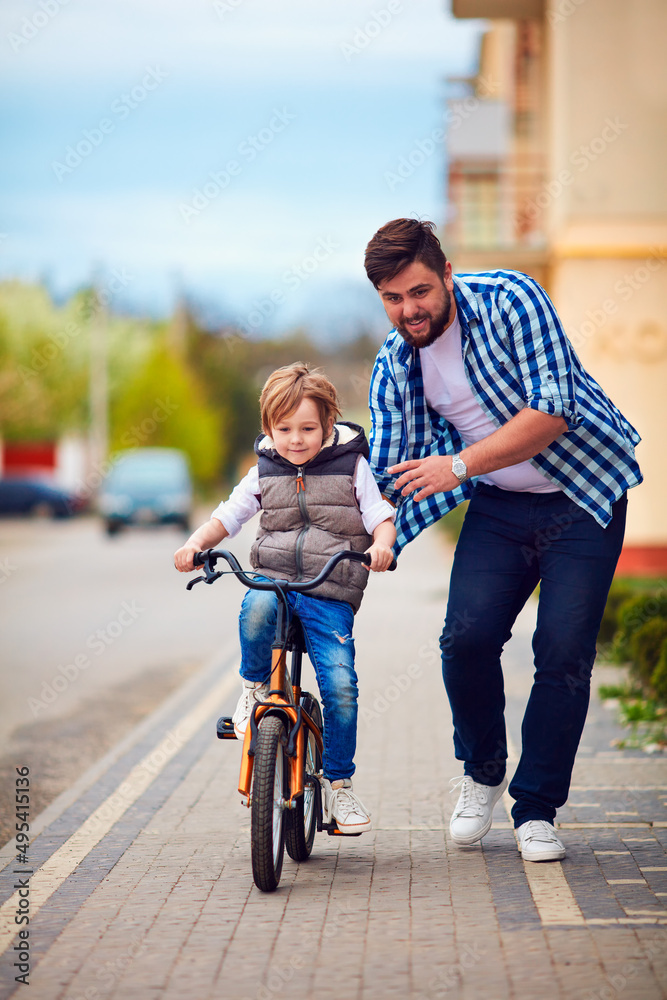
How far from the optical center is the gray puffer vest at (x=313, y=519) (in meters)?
4.04

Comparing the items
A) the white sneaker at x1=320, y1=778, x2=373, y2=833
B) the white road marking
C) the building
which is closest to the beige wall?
the building

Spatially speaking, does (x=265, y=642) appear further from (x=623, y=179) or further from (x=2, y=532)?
(x=2, y=532)

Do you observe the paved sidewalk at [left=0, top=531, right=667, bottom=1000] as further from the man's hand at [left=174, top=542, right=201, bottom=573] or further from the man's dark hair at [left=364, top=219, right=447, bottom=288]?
the man's dark hair at [left=364, top=219, right=447, bottom=288]

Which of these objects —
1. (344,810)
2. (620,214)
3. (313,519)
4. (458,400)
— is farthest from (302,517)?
(620,214)

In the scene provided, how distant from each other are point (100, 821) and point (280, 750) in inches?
53.2

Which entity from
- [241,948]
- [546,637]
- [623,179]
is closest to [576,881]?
[546,637]

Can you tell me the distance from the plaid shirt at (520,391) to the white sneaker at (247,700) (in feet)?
2.65

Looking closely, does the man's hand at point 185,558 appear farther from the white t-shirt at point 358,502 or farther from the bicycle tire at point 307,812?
the bicycle tire at point 307,812

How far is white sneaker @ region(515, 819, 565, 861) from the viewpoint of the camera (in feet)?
13.6

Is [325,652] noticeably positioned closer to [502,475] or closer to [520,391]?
[502,475]

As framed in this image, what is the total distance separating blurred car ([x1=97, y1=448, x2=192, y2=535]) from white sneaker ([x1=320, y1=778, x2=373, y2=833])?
2412cm

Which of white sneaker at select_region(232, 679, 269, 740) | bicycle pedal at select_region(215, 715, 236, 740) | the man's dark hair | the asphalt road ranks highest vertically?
the man's dark hair

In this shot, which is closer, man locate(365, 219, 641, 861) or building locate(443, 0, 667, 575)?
man locate(365, 219, 641, 861)

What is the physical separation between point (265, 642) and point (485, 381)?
1.13 meters
